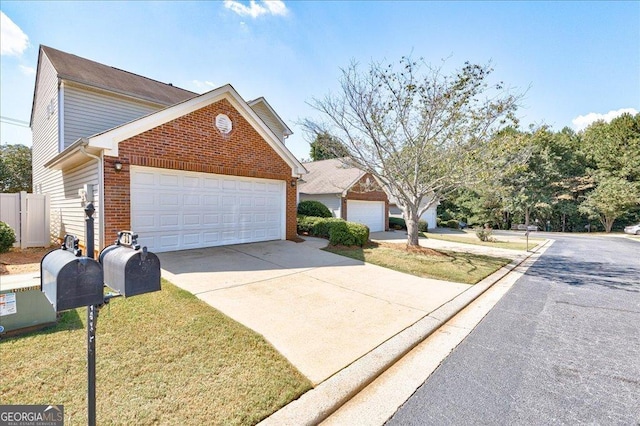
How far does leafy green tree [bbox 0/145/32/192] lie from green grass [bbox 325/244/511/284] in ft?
93.3

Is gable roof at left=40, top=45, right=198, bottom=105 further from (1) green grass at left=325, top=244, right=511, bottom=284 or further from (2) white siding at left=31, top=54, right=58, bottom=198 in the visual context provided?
(1) green grass at left=325, top=244, right=511, bottom=284

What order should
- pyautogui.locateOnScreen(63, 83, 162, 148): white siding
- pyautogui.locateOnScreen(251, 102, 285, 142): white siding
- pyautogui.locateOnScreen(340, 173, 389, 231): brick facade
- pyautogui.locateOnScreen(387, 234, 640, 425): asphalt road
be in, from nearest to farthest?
pyautogui.locateOnScreen(387, 234, 640, 425): asphalt road
pyautogui.locateOnScreen(63, 83, 162, 148): white siding
pyautogui.locateOnScreen(251, 102, 285, 142): white siding
pyautogui.locateOnScreen(340, 173, 389, 231): brick facade

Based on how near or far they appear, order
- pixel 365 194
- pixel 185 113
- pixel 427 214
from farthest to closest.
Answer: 1. pixel 427 214
2. pixel 365 194
3. pixel 185 113

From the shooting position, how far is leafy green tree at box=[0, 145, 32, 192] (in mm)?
23077

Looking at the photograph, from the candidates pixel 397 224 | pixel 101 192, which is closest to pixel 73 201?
pixel 101 192

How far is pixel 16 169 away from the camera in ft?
76.6

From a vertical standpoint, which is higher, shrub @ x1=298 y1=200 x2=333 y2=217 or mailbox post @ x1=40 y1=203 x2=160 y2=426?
shrub @ x1=298 y1=200 x2=333 y2=217

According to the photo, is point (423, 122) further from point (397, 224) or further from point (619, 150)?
point (619, 150)

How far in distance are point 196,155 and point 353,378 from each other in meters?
7.44

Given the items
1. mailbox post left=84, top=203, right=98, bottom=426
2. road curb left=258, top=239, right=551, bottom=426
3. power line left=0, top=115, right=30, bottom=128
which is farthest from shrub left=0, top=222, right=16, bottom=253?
power line left=0, top=115, right=30, bottom=128

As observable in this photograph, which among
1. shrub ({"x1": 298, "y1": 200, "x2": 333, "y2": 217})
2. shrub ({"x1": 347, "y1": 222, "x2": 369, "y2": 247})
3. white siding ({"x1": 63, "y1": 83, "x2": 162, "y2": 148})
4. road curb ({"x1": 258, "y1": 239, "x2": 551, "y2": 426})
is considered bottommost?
road curb ({"x1": 258, "y1": 239, "x2": 551, "y2": 426})

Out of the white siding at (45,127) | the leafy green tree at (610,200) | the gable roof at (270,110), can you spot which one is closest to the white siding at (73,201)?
the white siding at (45,127)

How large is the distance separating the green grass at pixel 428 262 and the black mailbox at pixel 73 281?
681cm

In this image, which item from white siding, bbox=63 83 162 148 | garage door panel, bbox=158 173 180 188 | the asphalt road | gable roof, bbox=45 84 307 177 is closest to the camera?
the asphalt road
